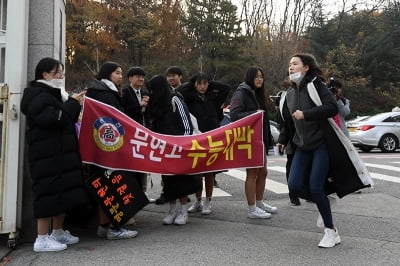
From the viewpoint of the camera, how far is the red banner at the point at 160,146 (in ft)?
16.4

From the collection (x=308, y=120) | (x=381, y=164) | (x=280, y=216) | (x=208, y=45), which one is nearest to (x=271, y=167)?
(x=381, y=164)

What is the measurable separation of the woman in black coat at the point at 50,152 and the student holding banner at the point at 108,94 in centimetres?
45

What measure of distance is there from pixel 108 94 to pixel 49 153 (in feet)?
3.20

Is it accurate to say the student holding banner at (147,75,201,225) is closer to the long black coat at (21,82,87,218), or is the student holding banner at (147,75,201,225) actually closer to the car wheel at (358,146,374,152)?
the long black coat at (21,82,87,218)

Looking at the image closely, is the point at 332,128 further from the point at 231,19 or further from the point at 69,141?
the point at 231,19

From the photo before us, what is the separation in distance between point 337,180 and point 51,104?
9.72 ft

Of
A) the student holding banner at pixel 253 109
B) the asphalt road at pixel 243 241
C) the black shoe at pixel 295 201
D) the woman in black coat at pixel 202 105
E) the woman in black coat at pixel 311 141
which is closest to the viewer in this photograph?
the asphalt road at pixel 243 241

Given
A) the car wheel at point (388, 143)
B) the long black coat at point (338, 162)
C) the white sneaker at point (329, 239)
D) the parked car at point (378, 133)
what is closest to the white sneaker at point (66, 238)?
the white sneaker at point (329, 239)

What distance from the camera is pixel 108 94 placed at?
5.10m

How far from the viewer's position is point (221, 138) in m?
5.61

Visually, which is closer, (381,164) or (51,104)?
(51,104)

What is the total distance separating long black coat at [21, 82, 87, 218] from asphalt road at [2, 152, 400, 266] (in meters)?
0.51

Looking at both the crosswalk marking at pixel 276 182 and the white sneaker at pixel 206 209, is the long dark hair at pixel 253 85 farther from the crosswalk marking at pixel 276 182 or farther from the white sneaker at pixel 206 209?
the crosswalk marking at pixel 276 182

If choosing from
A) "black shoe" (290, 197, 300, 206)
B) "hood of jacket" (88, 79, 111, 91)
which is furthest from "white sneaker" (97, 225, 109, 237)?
"black shoe" (290, 197, 300, 206)
